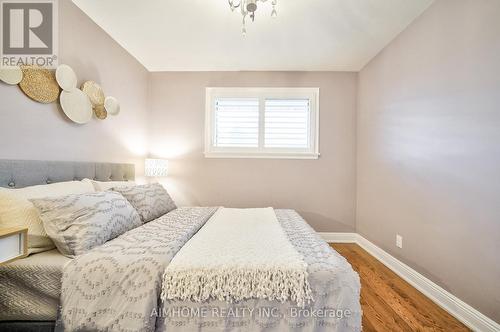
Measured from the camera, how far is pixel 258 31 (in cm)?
228

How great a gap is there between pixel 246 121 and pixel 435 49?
2.13m

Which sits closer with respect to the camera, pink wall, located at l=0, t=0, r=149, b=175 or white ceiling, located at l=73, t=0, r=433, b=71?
pink wall, located at l=0, t=0, r=149, b=175

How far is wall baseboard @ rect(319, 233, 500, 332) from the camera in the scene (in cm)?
142

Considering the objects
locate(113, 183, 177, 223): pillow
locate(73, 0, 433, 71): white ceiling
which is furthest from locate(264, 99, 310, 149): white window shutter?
locate(113, 183, 177, 223): pillow

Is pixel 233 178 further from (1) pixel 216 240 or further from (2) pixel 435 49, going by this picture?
(2) pixel 435 49

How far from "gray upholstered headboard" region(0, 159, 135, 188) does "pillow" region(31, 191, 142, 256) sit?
1.22ft

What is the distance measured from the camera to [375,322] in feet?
4.92

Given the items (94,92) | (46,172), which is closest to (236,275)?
(46,172)

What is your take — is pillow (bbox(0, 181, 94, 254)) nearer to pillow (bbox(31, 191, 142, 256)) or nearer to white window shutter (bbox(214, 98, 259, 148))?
pillow (bbox(31, 191, 142, 256))

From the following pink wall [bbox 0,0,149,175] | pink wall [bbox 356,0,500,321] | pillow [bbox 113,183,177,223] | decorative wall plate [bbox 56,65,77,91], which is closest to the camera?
pink wall [bbox 356,0,500,321]

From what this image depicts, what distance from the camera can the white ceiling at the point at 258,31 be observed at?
6.38 ft

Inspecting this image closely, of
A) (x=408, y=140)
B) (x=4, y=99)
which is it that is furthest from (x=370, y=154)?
(x=4, y=99)

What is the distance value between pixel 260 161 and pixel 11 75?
2.50 meters

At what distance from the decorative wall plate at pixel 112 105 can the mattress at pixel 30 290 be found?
5.35 ft
